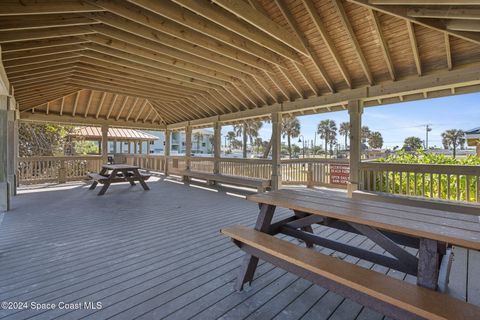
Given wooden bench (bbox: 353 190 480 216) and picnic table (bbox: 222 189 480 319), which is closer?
picnic table (bbox: 222 189 480 319)

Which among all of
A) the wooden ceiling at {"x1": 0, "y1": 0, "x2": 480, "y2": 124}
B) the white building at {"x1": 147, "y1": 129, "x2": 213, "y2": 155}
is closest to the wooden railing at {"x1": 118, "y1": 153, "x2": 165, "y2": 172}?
the wooden ceiling at {"x1": 0, "y1": 0, "x2": 480, "y2": 124}

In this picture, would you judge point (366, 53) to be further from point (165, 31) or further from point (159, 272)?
point (159, 272)

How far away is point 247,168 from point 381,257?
21.2ft

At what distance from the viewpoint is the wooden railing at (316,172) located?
26.5 ft

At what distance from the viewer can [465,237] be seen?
1.36 m

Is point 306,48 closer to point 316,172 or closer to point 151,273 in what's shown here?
point 151,273

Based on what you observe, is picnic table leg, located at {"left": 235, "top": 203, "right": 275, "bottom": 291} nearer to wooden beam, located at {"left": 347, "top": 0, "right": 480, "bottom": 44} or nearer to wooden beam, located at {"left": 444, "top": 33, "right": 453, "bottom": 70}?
wooden beam, located at {"left": 347, "top": 0, "right": 480, "bottom": 44}

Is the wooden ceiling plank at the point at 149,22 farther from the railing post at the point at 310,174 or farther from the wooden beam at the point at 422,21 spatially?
the railing post at the point at 310,174

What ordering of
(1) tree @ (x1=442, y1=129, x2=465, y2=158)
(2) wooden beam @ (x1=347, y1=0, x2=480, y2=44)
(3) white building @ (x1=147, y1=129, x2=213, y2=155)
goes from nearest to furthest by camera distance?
(2) wooden beam @ (x1=347, y1=0, x2=480, y2=44) → (1) tree @ (x1=442, y1=129, x2=465, y2=158) → (3) white building @ (x1=147, y1=129, x2=213, y2=155)

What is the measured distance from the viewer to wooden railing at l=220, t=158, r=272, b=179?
7.79 meters

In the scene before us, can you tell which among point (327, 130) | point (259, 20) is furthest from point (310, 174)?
point (327, 130)

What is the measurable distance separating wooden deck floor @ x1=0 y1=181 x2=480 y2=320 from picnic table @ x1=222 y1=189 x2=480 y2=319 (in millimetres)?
344

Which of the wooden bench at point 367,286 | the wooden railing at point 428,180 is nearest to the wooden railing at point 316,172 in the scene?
the wooden railing at point 428,180

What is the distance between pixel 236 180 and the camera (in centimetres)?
806
